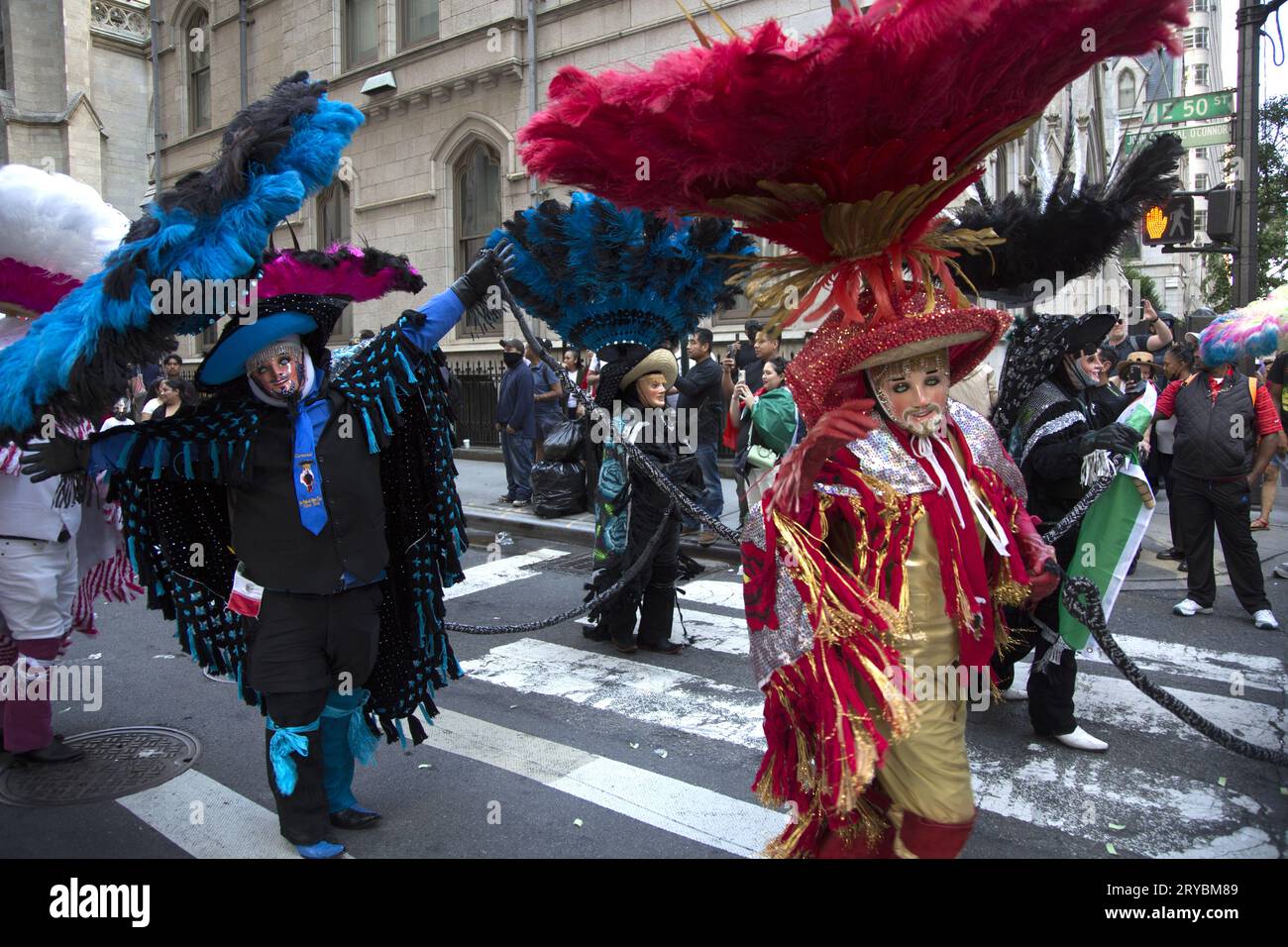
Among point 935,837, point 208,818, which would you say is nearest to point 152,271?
point 208,818

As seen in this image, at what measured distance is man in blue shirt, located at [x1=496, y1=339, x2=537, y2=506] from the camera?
11.5m

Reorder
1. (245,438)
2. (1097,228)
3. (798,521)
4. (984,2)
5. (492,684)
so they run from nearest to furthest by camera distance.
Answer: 1. (984,2)
2. (798,521)
3. (245,438)
4. (1097,228)
5. (492,684)

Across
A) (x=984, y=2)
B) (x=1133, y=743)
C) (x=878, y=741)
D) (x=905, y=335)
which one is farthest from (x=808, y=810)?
(x=1133, y=743)

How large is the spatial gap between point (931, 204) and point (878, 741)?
61.1 inches

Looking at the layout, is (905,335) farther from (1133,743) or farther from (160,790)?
(160,790)

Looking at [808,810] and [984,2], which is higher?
[984,2]

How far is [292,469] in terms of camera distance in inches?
126

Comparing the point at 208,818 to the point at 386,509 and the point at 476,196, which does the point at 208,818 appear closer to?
the point at 386,509

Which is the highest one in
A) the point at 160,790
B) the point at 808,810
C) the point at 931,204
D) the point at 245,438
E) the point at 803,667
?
the point at 931,204

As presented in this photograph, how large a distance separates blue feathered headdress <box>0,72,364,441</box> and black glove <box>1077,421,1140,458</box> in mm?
3304

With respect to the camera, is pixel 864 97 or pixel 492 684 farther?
pixel 492 684

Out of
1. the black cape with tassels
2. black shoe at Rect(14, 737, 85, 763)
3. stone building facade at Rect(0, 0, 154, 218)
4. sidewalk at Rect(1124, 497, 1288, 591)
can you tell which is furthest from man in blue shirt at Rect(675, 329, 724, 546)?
stone building facade at Rect(0, 0, 154, 218)

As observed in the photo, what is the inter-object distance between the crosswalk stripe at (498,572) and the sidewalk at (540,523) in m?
0.61

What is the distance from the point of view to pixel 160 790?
398 cm
